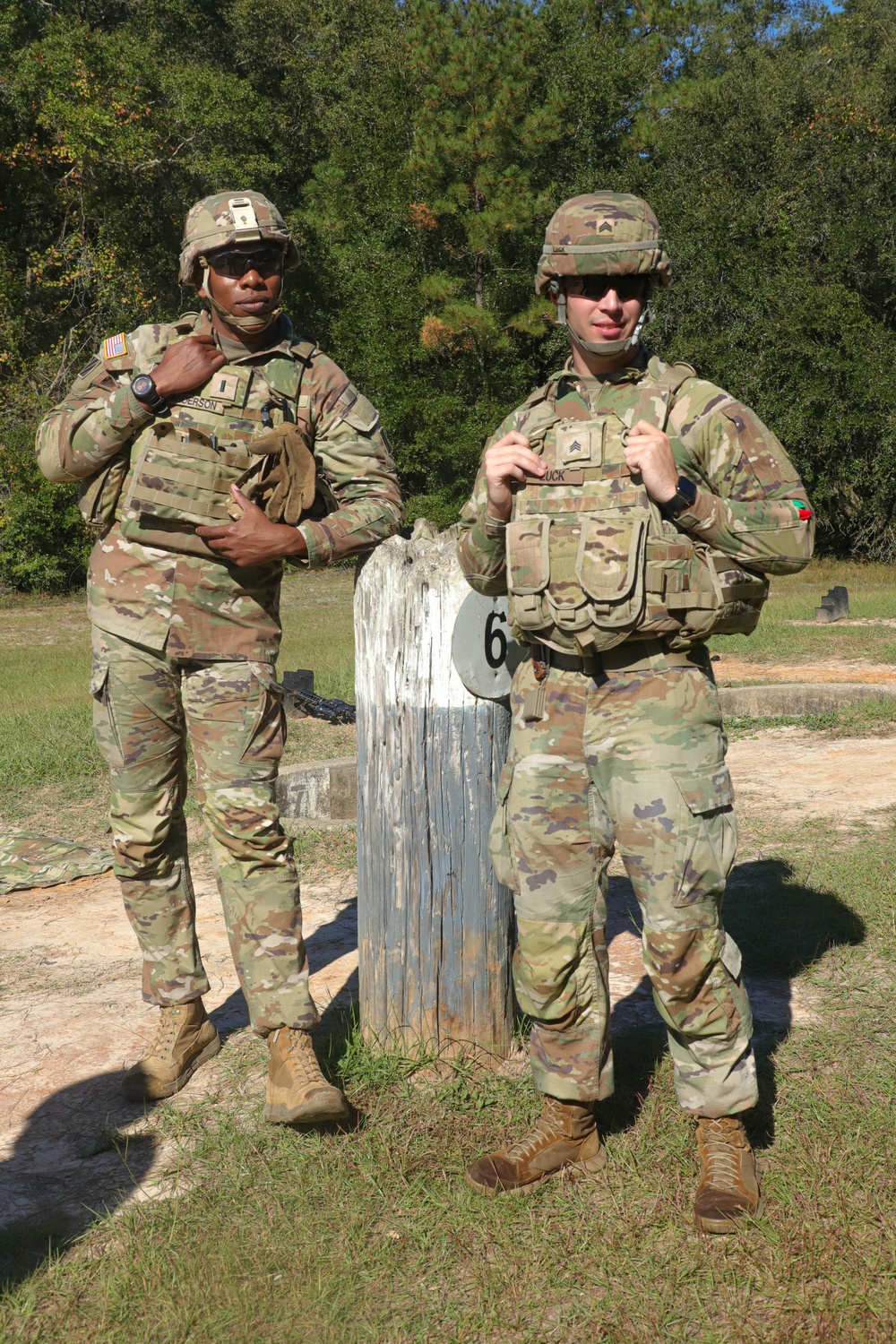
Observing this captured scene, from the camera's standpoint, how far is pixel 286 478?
3.53m

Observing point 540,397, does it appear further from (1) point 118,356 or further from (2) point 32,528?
(2) point 32,528

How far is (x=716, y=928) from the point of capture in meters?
2.94

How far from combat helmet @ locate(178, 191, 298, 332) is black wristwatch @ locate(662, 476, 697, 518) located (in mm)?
1326

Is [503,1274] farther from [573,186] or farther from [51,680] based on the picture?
[573,186]

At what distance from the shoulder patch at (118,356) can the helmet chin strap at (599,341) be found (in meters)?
1.27

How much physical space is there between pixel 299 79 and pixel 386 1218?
3322cm

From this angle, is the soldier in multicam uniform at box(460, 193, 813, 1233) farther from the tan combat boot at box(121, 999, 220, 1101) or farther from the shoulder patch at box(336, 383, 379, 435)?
the tan combat boot at box(121, 999, 220, 1101)

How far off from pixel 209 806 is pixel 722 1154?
1572mm

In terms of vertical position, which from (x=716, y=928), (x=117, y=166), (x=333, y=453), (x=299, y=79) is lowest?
(x=716, y=928)

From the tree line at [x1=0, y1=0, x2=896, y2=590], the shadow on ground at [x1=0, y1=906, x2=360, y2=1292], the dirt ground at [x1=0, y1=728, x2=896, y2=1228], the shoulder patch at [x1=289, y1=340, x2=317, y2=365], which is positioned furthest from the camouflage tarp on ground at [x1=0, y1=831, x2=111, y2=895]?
the tree line at [x1=0, y1=0, x2=896, y2=590]

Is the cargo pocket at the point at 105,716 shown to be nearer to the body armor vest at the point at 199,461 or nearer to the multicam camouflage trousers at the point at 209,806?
the multicam camouflage trousers at the point at 209,806

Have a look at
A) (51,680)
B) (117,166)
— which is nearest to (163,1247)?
(51,680)

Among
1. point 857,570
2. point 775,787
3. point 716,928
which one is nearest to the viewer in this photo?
point 716,928

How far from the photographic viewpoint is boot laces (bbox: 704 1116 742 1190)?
292cm
